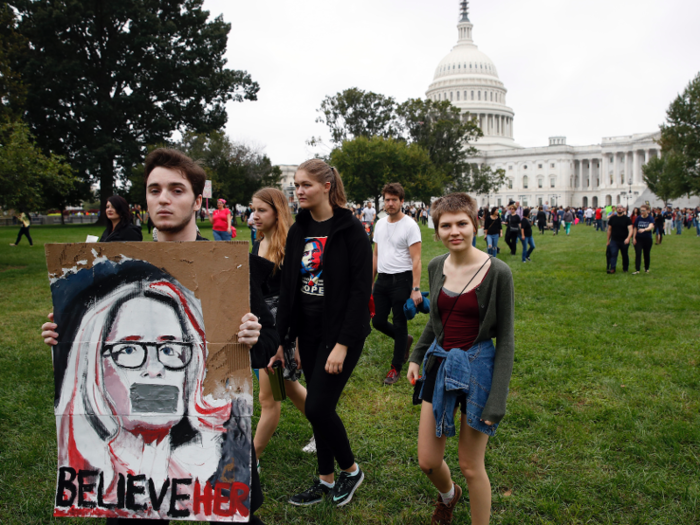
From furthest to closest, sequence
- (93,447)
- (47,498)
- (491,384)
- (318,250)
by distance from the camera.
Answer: (47,498), (318,250), (491,384), (93,447)

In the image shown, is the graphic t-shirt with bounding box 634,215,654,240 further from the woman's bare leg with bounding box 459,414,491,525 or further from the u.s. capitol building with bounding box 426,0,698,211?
the u.s. capitol building with bounding box 426,0,698,211

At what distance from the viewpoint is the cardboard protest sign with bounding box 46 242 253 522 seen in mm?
1936

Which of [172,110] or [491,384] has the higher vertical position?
[172,110]

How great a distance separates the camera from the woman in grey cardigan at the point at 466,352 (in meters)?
2.66

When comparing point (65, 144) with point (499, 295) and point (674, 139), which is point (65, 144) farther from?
point (674, 139)

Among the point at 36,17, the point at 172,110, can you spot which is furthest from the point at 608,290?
the point at 36,17

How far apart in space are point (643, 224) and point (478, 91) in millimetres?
113585

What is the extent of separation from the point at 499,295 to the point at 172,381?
1.64m

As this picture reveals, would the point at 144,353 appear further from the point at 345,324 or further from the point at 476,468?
the point at 476,468

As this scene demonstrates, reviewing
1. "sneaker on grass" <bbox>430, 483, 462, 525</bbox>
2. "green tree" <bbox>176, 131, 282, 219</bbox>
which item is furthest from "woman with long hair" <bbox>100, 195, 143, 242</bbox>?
"green tree" <bbox>176, 131, 282, 219</bbox>

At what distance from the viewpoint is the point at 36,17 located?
3297 centimetres

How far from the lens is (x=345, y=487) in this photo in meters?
Answer: 3.46

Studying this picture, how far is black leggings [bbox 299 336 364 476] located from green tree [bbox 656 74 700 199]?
45.9 metres

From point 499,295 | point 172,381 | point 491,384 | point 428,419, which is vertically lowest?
point 428,419
